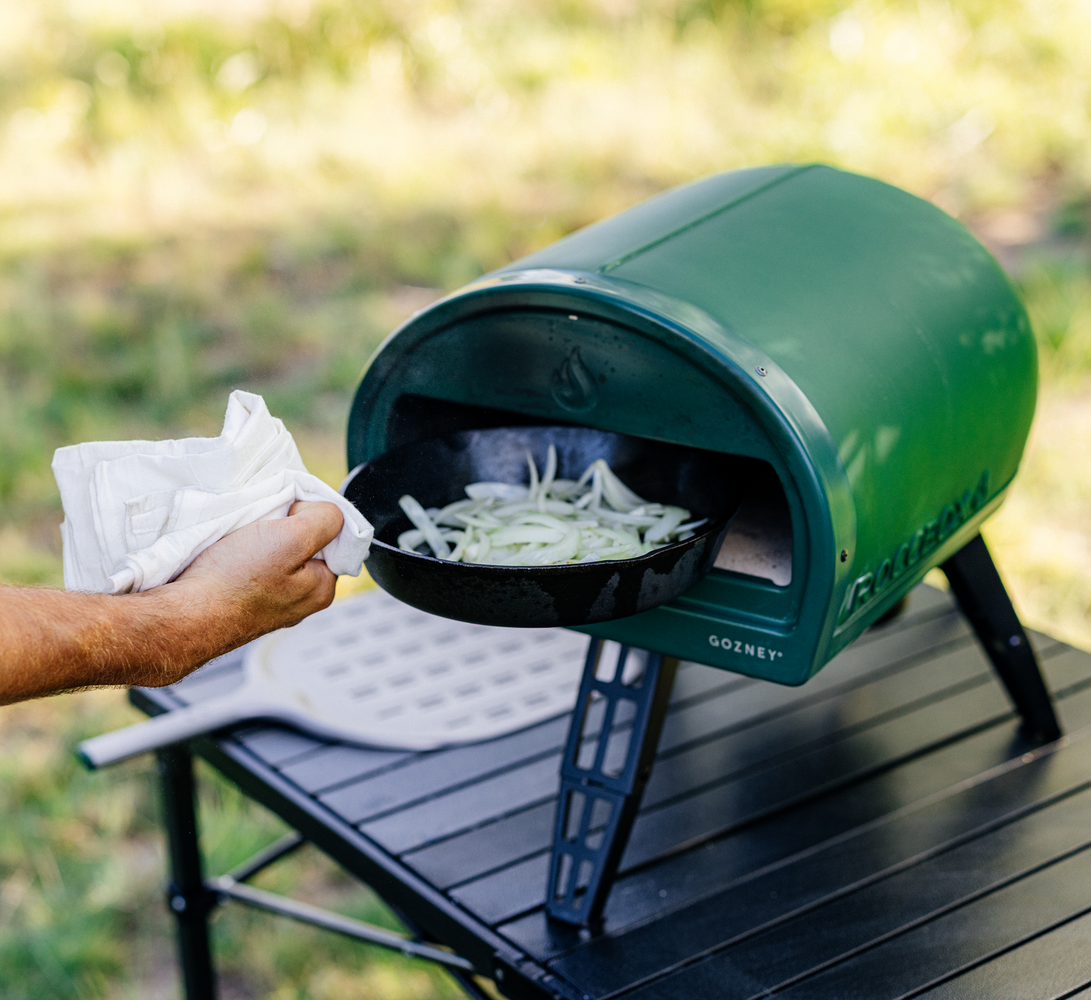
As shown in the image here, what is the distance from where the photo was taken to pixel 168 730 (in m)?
1.82

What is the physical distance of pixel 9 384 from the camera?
403cm

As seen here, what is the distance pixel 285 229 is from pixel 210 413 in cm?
128

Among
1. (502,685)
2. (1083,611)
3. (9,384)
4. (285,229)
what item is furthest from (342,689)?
(285,229)

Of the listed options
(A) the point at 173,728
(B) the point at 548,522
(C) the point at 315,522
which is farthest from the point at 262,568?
(A) the point at 173,728

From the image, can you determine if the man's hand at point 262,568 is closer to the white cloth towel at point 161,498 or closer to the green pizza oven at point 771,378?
the white cloth towel at point 161,498

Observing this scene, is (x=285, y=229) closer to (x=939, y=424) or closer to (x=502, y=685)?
(x=502, y=685)

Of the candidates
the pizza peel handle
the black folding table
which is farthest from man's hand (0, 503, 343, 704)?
the pizza peel handle

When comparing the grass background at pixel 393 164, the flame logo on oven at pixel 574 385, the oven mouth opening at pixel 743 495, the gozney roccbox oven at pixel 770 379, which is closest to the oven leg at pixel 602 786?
the gozney roccbox oven at pixel 770 379

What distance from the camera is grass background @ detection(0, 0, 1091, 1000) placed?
382cm

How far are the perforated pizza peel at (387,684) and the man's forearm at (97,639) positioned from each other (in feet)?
2.45

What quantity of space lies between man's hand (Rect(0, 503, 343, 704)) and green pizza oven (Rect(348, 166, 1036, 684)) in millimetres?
370

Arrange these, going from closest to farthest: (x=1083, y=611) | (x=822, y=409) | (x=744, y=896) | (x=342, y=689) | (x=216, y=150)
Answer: (x=822, y=409), (x=744, y=896), (x=342, y=689), (x=1083, y=611), (x=216, y=150)

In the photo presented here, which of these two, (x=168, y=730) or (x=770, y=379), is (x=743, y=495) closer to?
(x=770, y=379)

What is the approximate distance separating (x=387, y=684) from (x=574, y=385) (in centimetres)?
78
